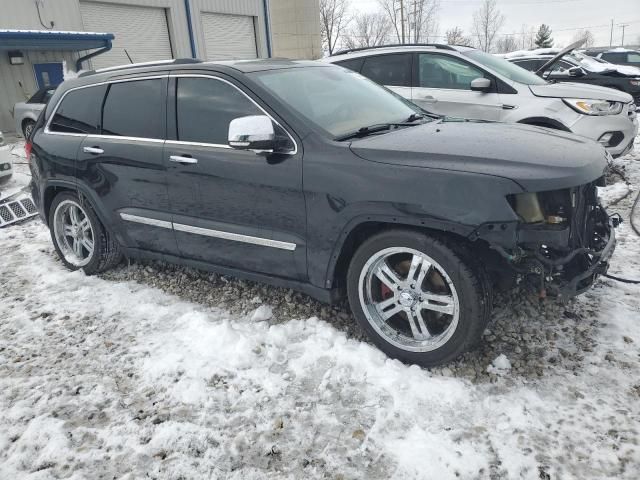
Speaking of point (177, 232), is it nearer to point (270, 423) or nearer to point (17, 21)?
point (270, 423)

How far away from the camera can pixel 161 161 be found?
3742mm

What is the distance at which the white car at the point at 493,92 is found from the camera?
20.5 ft

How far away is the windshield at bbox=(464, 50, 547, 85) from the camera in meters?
6.69

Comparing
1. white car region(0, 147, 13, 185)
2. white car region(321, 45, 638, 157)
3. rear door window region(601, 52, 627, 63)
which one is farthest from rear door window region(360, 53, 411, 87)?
rear door window region(601, 52, 627, 63)

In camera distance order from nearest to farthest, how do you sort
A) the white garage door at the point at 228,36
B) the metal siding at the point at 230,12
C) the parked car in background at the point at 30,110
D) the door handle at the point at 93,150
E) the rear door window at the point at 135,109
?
the rear door window at the point at 135,109
the door handle at the point at 93,150
the parked car in background at the point at 30,110
the metal siding at the point at 230,12
the white garage door at the point at 228,36

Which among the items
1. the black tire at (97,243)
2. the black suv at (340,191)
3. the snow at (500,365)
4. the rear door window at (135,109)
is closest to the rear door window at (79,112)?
the black suv at (340,191)

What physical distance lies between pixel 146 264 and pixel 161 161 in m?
1.41

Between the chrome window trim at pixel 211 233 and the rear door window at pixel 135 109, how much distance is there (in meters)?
0.64

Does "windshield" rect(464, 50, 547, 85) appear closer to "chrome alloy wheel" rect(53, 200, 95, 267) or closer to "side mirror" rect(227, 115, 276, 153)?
"side mirror" rect(227, 115, 276, 153)

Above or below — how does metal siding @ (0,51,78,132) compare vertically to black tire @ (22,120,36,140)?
above

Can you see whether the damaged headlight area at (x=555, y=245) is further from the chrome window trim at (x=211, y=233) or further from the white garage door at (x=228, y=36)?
the white garage door at (x=228, y=36)

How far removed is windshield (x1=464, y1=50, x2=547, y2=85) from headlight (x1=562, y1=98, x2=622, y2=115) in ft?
2.01

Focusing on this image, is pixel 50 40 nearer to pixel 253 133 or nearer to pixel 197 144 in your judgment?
pixel 197 144

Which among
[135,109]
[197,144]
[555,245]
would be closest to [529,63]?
[135,109]
